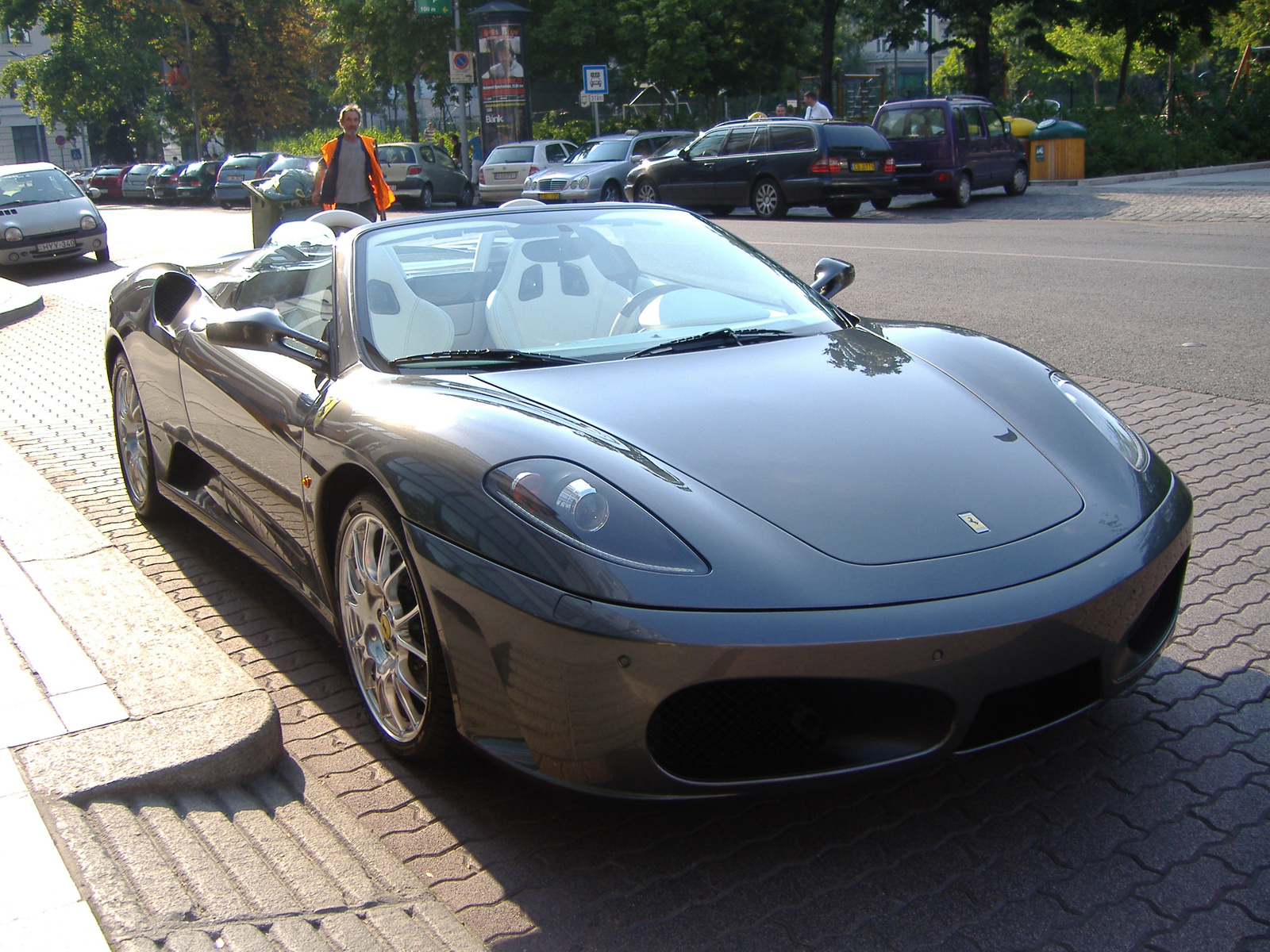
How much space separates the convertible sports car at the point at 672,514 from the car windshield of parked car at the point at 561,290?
0.04 feet

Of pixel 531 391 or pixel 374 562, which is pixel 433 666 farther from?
pixel 531 391

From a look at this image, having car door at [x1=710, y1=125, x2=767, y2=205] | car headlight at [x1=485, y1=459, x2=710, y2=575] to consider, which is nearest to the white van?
car door at [x1=710, y1=125, x2=767, y2=205]

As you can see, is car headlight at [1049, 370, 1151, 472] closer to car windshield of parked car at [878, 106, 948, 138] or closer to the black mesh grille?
the black mesh grille

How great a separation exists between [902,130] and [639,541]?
20.7 m

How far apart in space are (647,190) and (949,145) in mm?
5514

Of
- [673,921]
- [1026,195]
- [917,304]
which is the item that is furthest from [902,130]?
[673,921]

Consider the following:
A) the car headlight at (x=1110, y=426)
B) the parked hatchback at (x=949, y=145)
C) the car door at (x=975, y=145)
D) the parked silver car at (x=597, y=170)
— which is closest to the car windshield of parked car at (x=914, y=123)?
the parked hatchback at (x=949, y=145)

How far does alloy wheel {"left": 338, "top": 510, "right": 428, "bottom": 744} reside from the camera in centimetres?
283

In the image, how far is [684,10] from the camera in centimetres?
3806

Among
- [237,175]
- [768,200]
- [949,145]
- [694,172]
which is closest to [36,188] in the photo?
[694,172]

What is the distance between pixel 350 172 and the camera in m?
11.1

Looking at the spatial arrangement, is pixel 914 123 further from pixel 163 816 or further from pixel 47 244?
pixel 163 816

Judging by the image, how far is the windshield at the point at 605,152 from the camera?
2508 centimetres

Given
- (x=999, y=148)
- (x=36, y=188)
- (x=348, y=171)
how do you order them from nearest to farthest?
(x=348, y=171)
(x=36, y=188)
(x=999, y=148)
